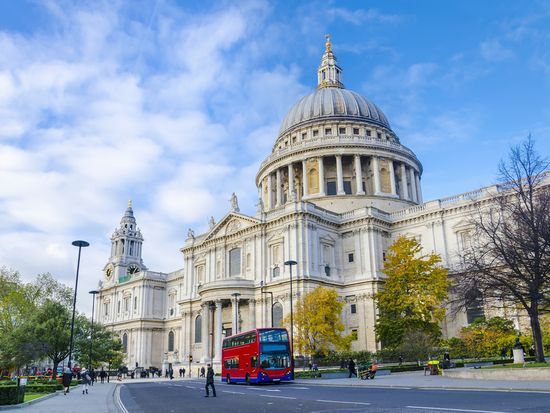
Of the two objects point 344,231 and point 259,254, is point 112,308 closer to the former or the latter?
point 259,254

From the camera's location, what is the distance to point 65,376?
32.3 meters

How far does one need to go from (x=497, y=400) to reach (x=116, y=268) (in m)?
92.7

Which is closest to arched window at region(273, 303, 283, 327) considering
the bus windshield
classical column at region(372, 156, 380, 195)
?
the bus windshield

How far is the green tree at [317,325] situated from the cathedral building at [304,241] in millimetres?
3756

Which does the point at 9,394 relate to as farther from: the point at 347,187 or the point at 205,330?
the point at 347,187

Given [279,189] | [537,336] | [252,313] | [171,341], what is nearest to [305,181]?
[279,189]

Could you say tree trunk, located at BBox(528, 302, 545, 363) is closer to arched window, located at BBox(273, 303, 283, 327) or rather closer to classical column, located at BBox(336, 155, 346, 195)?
arched window, located at BBox(273, 303, 283, 327)

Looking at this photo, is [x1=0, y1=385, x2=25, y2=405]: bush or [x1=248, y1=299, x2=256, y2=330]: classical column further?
[x1=248, y1=299, x2=256, y2=330]: classical column

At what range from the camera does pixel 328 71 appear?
312 feet

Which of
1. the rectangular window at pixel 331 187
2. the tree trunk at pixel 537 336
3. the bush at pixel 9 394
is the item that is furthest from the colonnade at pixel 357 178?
the bush at pixel 9 394

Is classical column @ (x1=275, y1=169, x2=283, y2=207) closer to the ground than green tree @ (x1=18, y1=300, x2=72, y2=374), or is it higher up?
higher up

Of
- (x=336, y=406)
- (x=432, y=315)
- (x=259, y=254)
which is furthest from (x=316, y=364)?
(x=336, y=406)

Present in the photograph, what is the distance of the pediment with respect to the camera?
6614 centimetres

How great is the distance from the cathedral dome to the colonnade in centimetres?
883
